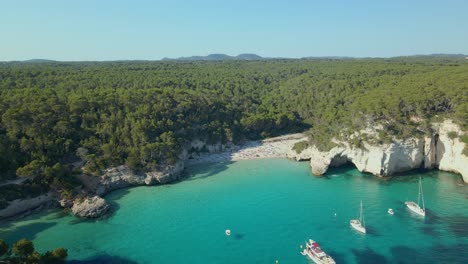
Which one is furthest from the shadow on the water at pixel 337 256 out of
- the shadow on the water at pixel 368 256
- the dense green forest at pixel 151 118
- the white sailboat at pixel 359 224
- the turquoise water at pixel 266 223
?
the dense green forest at pixel 151 118

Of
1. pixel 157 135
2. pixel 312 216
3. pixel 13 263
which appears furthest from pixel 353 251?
pixel 157 135

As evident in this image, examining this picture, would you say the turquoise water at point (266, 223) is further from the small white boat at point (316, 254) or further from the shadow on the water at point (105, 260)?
the small white boat at point (316, 254)

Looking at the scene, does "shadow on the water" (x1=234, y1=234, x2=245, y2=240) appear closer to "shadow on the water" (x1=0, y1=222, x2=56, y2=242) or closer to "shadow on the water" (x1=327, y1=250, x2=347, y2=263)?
"shadow on the water" (x1=327, y1=250, x2=347, y2=263)

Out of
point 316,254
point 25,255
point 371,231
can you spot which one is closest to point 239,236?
point 316,254

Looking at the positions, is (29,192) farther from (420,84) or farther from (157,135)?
(420,84)

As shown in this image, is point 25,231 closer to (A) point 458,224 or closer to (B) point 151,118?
(B) point 151,118

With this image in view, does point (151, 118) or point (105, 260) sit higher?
point (151, 118)
